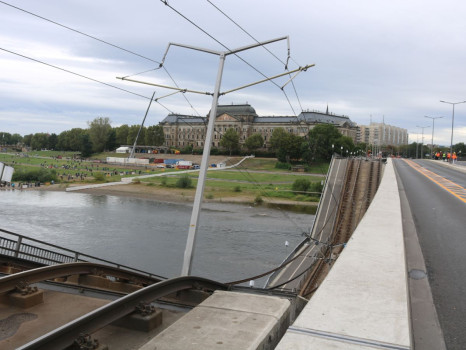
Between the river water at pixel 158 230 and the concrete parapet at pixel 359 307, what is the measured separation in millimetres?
25557

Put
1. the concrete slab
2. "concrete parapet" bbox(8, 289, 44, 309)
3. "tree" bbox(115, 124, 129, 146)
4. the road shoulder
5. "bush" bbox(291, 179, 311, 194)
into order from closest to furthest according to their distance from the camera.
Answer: the concrete slab → the road shoulder → "concrete parapet" bbox(8, 289, 44, 309) → "bush" bbox(291, 179, 311, 194) → "tree" bbox(115, 124, 129, 146)

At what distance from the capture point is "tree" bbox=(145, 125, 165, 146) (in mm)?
167637

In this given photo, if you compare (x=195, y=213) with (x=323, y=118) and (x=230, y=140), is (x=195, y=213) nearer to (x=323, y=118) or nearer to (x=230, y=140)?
(x=230, y=140)

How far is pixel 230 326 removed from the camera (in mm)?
3793

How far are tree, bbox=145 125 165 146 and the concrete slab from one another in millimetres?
166835

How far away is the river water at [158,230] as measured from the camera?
34812mm

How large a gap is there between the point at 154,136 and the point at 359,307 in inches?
6639

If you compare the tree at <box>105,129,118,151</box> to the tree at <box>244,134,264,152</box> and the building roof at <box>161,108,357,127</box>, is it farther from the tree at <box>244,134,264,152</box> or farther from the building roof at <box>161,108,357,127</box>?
the tree at <box>244,134,264,152</box>

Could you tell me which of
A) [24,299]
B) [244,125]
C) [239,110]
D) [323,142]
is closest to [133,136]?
[244,125]

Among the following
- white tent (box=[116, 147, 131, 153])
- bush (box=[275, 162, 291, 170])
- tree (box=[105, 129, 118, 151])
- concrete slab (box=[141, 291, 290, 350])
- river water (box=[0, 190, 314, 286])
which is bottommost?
river water (box=[0, 190, 314, 286])

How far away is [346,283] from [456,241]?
214 inches

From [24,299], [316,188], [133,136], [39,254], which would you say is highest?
[133,136]

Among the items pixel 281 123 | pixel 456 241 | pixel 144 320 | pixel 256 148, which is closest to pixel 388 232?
pixel 456 241

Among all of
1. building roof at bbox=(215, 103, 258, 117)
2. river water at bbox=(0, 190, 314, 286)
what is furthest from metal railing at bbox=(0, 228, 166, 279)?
building roof at bbox=(215, 103, 258, 117)
